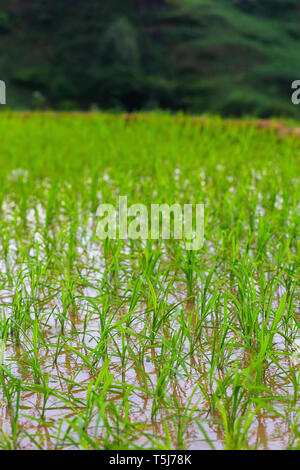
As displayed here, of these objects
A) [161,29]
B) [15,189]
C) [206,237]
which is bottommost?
[206,237]

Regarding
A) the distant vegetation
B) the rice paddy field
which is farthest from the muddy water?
the distant vegetation

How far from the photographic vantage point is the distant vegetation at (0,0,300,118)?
53.6 ft

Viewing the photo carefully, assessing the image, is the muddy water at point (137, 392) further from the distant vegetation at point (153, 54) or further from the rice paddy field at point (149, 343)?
the distant vegetation at point (153, 54)

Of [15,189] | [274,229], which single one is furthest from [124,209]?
[15,189]

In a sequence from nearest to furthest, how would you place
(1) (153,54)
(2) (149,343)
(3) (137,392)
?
(3) (137,392) → (2) (149,343) → (1) (153,54)

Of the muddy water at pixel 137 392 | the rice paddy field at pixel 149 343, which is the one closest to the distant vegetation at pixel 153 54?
the rice paddy field at pixel 149 343

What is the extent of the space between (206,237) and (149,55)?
17.1 metres

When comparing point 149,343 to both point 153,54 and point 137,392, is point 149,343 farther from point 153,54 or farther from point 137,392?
point 153,54

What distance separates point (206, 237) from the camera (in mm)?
2303

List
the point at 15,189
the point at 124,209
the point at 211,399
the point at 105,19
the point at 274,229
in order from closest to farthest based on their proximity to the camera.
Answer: the point at 211,399
the point at 274,229
the point at 124,209
the point at 15,189
the point at 105,19

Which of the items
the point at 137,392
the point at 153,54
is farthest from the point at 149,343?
the point at 153,54

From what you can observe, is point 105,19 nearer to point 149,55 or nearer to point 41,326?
point 149,55

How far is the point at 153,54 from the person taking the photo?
59.5ft

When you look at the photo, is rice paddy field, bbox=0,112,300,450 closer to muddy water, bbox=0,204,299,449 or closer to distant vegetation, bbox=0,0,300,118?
muddy water, bbox=0,204,299,449
